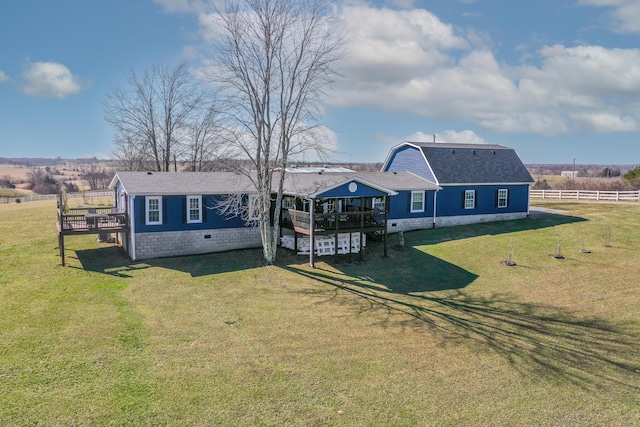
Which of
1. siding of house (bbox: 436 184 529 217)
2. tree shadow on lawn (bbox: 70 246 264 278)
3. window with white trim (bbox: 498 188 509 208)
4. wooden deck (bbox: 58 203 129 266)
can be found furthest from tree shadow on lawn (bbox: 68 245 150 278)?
window with white trim (bbox: 498 188 509 208)

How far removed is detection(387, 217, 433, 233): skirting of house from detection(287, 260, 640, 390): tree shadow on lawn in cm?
876

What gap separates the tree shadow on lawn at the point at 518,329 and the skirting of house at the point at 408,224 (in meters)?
8.76

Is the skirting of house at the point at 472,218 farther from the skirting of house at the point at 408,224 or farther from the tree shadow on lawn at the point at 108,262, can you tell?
the tree shadow on lawn at the point at 108,262

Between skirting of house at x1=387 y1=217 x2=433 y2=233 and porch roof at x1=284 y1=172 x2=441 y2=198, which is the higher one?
porch roof at x1=284 y1=172 x2=441 y2=198

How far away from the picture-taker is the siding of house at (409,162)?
29.6 meters

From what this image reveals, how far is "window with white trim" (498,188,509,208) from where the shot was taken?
3078 centimetres

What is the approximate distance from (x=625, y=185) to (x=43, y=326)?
2166 inches

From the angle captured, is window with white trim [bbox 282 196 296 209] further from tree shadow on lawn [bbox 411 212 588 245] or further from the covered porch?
tree shadow on lawn [bbox 411 212 588 245]

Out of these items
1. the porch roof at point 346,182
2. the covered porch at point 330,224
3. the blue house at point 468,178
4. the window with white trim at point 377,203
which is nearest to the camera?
the porch roof at point 346,182

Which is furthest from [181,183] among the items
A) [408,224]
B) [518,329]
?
[518,329]

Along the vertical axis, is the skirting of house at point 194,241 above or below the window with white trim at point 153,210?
below

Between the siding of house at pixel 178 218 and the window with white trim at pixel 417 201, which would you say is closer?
the siding of house at pixel 178 218

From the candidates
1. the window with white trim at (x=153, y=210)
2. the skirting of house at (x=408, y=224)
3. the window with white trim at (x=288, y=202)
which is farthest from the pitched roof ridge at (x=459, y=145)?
the window with white trim at (x=153, y=210)

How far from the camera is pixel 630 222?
Result: 2764 cm
